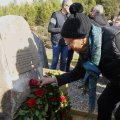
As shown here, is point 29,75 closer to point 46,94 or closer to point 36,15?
point 46,94

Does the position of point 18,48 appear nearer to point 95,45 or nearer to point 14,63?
point 14,63

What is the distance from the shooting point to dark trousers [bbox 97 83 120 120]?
3.91 meters

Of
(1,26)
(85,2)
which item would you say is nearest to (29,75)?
(1,26)

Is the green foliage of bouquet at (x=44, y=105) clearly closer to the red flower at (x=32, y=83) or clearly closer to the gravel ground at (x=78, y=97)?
the red flower at (x=32, y=83)

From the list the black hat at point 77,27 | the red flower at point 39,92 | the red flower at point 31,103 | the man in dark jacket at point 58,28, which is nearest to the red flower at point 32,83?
the red flower at point 39,92

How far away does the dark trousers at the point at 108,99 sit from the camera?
3.91m

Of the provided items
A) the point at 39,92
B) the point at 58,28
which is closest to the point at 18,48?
the point at 39,92

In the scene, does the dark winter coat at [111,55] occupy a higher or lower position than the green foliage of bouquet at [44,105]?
higher

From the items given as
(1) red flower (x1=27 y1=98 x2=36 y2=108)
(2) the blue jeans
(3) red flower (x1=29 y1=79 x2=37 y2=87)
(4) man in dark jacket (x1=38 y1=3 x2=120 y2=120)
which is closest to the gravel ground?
(2) the blue jeans

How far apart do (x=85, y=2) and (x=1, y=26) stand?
783 inches

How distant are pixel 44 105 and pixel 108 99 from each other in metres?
0.83

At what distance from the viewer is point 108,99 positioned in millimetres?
3982

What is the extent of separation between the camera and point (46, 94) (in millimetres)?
4422

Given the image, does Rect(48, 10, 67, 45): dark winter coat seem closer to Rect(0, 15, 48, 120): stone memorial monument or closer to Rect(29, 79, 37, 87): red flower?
Rect(0, 15, 48, 120): stone memorial monument
